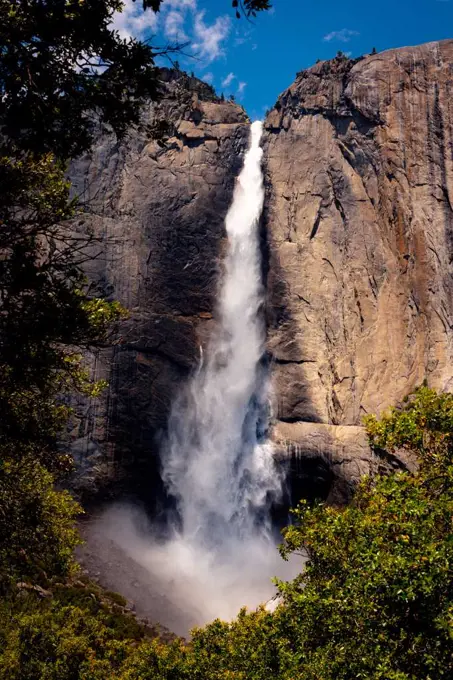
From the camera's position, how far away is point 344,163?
159ft

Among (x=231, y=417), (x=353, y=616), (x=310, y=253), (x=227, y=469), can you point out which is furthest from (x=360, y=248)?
(x=353, y=616)

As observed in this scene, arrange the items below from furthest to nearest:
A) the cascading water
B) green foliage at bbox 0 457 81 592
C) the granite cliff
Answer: the cascading water
the granite cliff
green foliage at bbox 0 457 81 592

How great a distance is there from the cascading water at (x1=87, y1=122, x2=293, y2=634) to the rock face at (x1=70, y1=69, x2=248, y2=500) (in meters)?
1.59

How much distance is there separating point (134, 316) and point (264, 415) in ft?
44.8

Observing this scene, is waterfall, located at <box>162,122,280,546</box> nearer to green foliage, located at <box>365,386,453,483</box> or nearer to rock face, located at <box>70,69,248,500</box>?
rock face, located at <box>70,69,248,500</box>

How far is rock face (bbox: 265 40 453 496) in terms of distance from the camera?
42.5 m

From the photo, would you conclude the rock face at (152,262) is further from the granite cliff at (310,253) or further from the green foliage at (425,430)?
the green foliage at (425,430)

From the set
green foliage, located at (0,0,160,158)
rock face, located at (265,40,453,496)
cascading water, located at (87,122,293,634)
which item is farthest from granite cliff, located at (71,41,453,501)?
green foliage, located at (0,0,160,158)

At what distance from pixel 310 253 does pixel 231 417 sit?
15088 millimetres

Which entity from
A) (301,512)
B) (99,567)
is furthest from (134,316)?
(301,512)

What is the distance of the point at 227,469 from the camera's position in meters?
49.3

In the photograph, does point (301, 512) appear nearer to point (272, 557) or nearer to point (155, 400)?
point (272, 557)

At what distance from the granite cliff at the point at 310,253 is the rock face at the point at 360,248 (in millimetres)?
107

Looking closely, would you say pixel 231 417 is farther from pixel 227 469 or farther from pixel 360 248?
pixel 360 248
